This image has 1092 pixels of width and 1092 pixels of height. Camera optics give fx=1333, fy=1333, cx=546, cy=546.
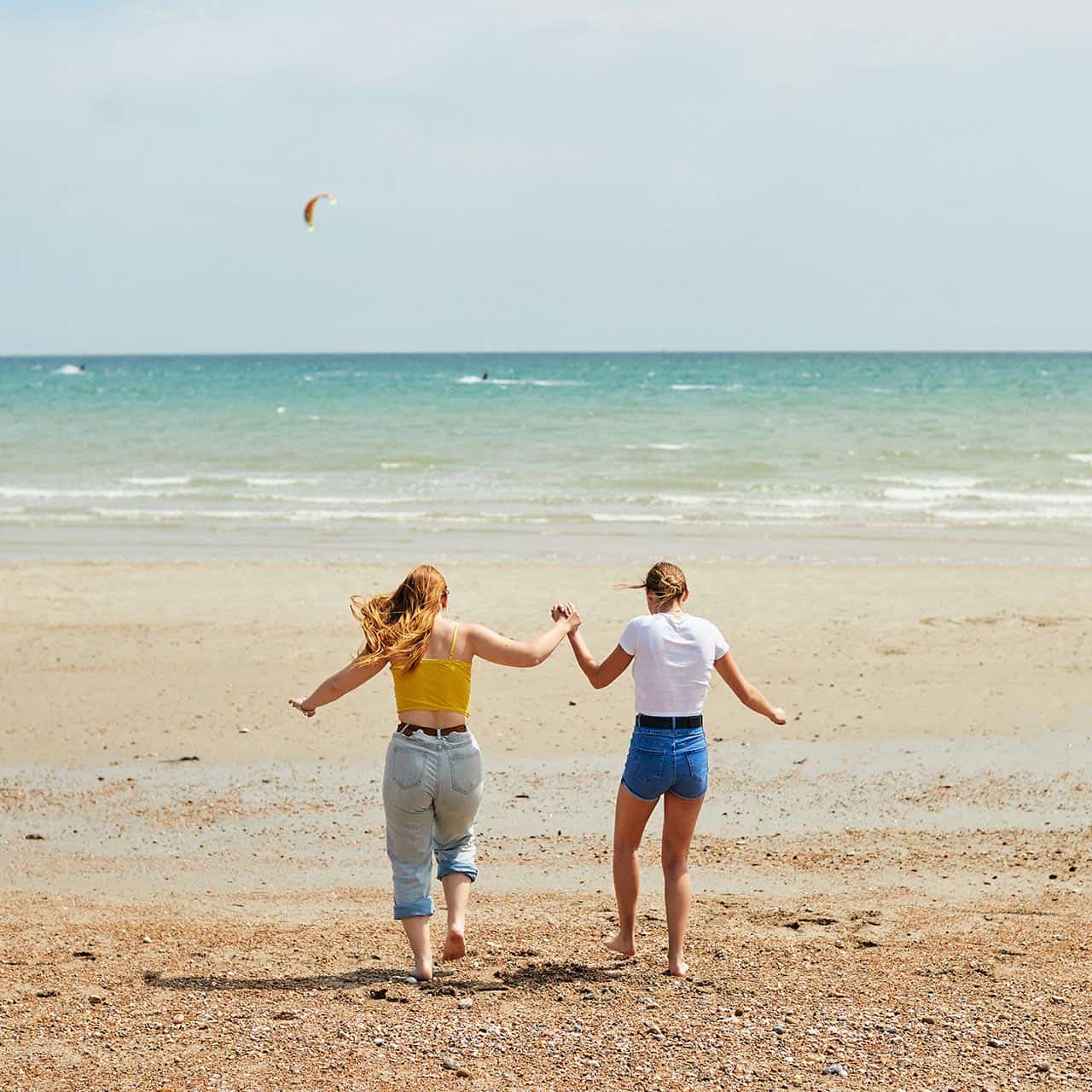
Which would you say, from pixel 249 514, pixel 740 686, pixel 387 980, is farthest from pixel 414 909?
pixel 249 514

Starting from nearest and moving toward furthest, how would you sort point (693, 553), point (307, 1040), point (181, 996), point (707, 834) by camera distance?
point (307, 1040) → point (181, 996) → point (707, 834) → point (693, 553)

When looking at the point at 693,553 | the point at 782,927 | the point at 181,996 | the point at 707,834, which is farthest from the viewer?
the point at 693,553

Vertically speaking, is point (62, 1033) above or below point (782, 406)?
below

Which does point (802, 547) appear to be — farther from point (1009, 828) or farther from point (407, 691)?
point (407, 691)

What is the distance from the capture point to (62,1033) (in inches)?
179

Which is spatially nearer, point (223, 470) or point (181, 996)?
point (181, 996)

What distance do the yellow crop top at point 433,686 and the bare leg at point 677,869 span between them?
0.90 m

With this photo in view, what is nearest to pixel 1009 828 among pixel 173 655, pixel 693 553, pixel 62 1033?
pixel 62 1033

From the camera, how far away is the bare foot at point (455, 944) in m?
5.04

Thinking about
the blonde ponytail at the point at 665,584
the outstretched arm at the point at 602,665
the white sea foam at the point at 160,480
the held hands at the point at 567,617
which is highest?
the blonde ponytail at the point at 665,584

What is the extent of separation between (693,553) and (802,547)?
63.5 inches

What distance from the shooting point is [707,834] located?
7.05 meters

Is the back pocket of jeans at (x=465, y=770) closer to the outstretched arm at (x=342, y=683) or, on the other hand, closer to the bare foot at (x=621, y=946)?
the outstretched arm at (x=342, y=683)

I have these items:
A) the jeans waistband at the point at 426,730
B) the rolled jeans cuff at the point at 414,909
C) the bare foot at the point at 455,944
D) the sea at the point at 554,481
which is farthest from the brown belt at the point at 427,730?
the sea at the point at 554,481
